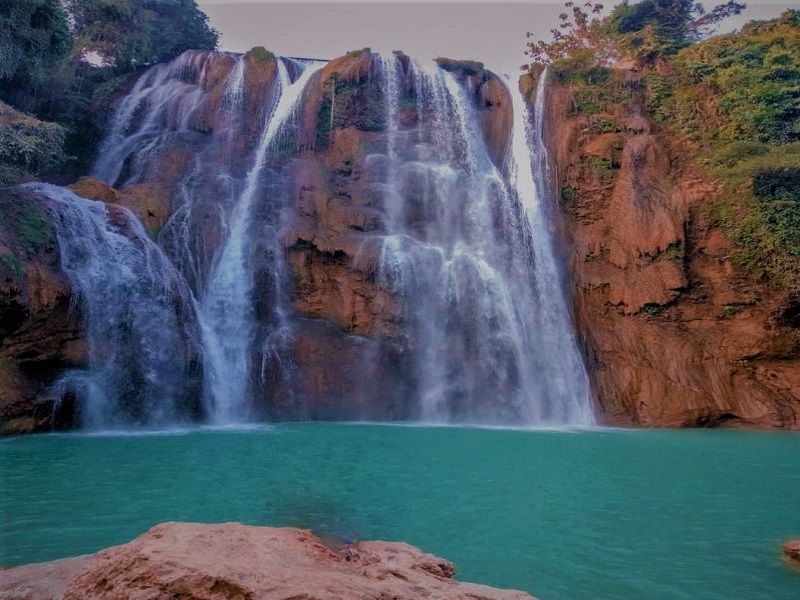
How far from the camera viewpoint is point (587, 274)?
20.4m

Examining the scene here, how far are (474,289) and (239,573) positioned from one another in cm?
1677

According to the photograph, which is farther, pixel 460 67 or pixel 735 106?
pixel 460 67

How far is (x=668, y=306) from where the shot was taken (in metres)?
19.1

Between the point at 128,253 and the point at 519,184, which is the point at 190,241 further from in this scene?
the point at 519,184

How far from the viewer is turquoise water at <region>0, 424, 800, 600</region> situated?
19.2 ft

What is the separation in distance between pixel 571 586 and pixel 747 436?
12.6 meters

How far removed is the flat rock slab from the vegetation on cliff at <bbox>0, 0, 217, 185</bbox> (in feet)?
48.1

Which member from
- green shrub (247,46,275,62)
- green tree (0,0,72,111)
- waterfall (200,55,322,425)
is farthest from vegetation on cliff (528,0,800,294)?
green tree (0,0,72,111)

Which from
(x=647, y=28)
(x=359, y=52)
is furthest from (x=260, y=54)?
(x=647, y=28)

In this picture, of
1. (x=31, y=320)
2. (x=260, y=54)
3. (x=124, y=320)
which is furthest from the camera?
(x=260, y=54)

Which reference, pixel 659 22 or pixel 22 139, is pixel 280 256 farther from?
pixel 659 22

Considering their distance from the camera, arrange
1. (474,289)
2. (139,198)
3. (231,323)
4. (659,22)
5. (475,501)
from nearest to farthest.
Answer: (475,501), (231,323), (139,198), (474,289), (659,22)

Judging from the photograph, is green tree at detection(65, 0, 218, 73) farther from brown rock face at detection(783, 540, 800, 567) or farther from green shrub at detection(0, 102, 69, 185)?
brown rock face at detection(783, 540, 800, 567)

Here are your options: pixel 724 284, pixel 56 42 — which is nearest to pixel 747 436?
pixel 724 284
